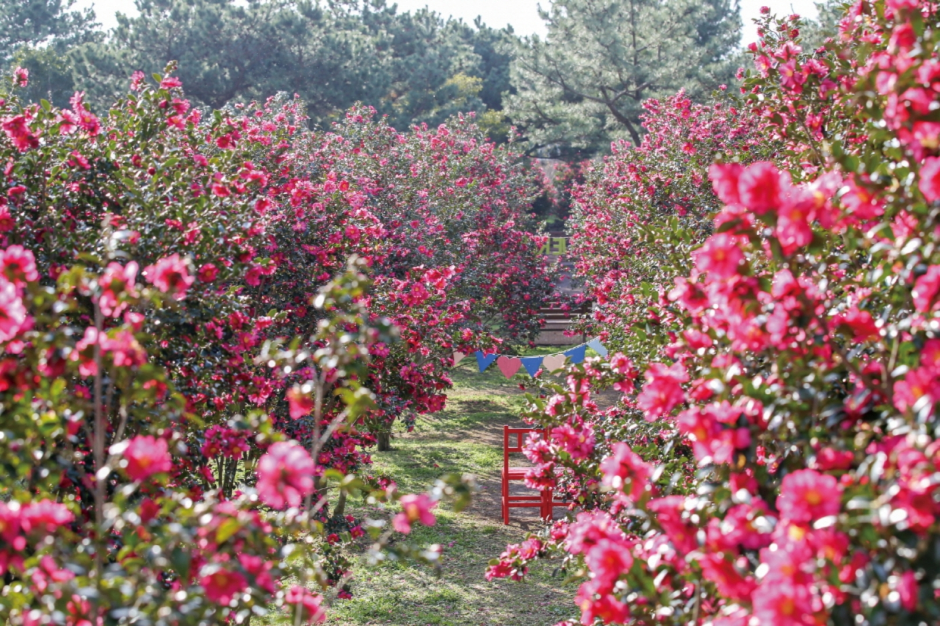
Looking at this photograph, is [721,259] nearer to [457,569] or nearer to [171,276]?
[171,276]

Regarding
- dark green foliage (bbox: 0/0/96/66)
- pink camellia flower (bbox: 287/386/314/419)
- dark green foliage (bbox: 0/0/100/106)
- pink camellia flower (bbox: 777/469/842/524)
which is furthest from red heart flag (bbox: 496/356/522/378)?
dark green foliage (bbox: 0/0/96/66)

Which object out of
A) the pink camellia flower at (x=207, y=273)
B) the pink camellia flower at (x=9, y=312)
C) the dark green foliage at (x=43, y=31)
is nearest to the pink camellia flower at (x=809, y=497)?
the pink camellia flower at (x=9, y=312)

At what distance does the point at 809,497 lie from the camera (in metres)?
1.33

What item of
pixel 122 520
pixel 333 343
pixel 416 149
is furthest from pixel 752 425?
pixel 416 149

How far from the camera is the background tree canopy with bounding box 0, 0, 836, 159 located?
18844 millimetres

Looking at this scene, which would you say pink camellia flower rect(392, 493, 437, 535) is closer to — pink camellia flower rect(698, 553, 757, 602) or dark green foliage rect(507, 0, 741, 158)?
pink camellia flower rect(698, 553, 757, 602)

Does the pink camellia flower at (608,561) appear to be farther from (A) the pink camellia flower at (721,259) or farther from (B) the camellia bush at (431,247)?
(B) the camellia bush at (431,247)

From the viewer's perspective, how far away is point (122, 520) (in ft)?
5.37

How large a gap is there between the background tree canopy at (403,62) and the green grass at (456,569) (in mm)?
10866

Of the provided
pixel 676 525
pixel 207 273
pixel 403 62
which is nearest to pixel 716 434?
pixel 676 525

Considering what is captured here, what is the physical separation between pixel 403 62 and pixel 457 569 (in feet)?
71.4

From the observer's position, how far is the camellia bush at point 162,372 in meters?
1.61

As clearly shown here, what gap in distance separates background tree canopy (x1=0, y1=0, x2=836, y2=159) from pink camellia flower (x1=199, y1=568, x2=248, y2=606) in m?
17.0

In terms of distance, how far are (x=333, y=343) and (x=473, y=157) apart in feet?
38.3
